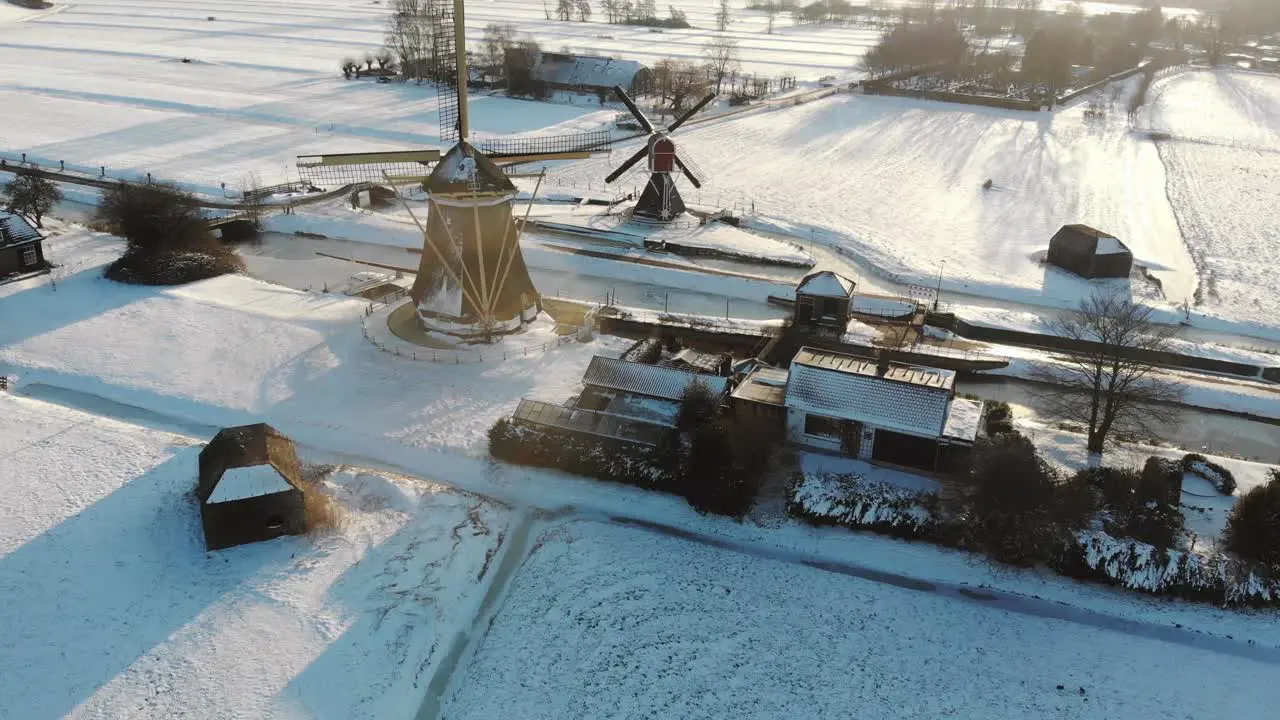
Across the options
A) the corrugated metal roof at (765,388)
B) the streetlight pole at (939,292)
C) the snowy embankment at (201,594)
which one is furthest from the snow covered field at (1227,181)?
the snowy embankment at (201,594)

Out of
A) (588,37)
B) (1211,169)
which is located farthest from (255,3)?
(1211,169)

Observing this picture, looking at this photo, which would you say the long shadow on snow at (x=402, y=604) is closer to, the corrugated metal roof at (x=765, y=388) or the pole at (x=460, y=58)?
the corrugated metal roof at (x=765, y=388)

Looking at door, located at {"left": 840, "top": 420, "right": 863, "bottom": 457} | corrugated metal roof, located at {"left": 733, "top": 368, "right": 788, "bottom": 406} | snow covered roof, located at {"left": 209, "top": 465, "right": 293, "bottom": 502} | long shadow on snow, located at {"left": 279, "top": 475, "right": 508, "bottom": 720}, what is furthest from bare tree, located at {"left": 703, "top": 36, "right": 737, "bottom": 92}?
snow covered roof, located at {"left": 209, "top": 465, "right": 293, "bottom": 502}

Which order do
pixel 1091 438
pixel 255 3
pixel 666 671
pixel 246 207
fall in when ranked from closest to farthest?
pixel 666 671 < pixel 1091 438 < pixel 246 207 < pixel 255 3

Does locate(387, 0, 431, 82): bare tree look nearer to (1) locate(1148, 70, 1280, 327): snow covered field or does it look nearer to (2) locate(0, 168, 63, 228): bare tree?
(2) locate(0, 168, 63, 228): bare tree

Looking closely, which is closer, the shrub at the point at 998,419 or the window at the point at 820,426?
the shrub at the point at 998,419

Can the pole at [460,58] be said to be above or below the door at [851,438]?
above

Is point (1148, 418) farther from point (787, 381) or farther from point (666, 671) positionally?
point (666, 671)
